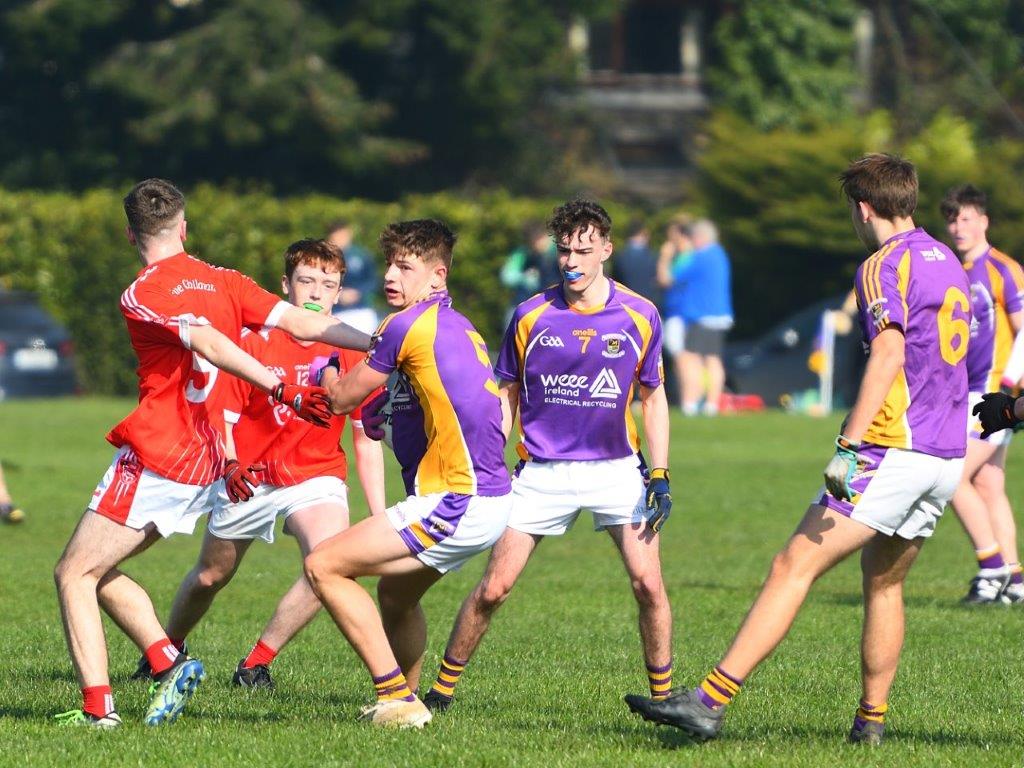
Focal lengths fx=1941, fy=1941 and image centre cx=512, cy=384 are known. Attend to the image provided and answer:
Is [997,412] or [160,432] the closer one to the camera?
→ [997,412]

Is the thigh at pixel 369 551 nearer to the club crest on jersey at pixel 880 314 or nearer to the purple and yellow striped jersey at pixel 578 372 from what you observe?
the purple and yellow striped jersey at pixel 578 372

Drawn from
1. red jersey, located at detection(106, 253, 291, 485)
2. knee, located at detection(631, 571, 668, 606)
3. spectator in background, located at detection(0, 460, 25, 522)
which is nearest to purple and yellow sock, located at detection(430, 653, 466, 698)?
knee, located at detection(631, 571, 668, 606)

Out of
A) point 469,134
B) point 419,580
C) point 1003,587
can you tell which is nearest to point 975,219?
point 1003,587

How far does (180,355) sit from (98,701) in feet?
4.38

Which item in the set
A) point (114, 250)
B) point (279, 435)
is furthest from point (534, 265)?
point (279, 435)

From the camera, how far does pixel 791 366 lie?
83.4ft

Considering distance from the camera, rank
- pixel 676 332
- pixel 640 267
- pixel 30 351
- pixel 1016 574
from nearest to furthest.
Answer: pixel 1016 574 → pixel 676 332 → pixel 640 267 → pixel 30 351

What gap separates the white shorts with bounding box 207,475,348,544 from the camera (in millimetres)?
8344

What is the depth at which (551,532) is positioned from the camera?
7988 millimetres

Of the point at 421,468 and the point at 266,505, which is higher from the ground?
the point at 421,468

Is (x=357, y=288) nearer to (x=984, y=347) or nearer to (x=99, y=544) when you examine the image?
(x=984, y=347)

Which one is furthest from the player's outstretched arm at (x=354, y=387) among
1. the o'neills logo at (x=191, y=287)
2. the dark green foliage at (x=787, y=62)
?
the dark green foliage at (x=787, y=62)

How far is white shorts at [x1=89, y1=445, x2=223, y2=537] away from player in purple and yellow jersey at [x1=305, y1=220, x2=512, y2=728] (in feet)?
1.93

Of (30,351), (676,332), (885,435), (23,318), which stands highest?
(885,435)
